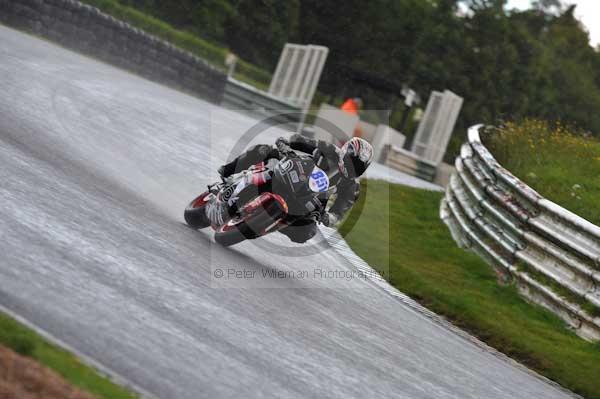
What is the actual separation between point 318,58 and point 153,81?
200 inches

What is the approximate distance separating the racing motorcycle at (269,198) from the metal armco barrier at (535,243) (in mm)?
3657

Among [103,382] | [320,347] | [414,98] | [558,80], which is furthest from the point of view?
[558,80]

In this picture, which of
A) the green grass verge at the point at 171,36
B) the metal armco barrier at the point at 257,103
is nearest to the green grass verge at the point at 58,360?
the metal armco barrier at the point at 257,103

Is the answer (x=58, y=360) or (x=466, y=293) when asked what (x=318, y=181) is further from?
(x=58, y=360)

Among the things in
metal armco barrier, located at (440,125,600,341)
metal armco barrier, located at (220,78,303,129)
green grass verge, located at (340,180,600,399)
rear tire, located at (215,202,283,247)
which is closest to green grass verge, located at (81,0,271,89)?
metal armco barrier, located at (220,78,303,129)

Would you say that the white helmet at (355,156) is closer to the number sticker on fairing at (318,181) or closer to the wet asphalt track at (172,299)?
the number sticker on fairing at (318,181)

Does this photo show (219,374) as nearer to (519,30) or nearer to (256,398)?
(256,398)

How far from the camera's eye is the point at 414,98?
32.7 metres

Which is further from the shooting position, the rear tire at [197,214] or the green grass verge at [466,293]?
the rear tire at [197,214]

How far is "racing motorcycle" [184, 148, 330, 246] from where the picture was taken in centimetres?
928

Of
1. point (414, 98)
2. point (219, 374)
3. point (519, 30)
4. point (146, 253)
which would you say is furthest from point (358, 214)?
point (519, 30)

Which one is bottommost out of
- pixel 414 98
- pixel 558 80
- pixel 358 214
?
pixel 358 214

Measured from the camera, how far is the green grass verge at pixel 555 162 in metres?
15.1

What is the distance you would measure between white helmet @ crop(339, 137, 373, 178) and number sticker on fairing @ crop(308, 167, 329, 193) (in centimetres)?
42
